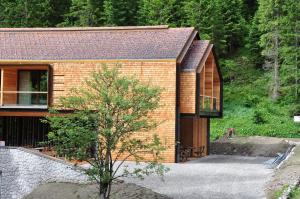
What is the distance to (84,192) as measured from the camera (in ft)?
54.0

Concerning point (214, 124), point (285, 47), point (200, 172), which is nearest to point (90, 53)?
point (200, 172)

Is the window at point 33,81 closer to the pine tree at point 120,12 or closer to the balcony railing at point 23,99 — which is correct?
the balcony railing at point 23,99

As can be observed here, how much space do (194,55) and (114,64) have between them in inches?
185

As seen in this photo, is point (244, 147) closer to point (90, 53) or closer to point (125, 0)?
point (90, 53)

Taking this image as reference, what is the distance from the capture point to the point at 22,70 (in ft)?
95.4

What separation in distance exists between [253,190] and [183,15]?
3895cm

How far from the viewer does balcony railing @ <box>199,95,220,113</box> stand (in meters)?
27.2

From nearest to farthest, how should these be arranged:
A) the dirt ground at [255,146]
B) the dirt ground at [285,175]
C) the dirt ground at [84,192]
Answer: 1. the dirt ground at [84,192]
2. the dirt ground at [285,175]
3. the dirt ground at [255,146]

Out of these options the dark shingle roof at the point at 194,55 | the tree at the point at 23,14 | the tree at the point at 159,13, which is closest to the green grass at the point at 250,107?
the tree at the point at 159,13

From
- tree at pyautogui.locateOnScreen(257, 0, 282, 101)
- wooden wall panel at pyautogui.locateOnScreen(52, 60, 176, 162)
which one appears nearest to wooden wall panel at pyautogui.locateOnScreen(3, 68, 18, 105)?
wooden wall panel at pyautogui.locateOnScreen(52, 60, 176, 162)

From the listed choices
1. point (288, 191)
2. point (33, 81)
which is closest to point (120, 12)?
point (33, 81)

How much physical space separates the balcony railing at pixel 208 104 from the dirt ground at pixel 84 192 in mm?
10415

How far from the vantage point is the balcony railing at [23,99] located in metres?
27.2

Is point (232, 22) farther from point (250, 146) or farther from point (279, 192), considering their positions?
point (279, 192)
